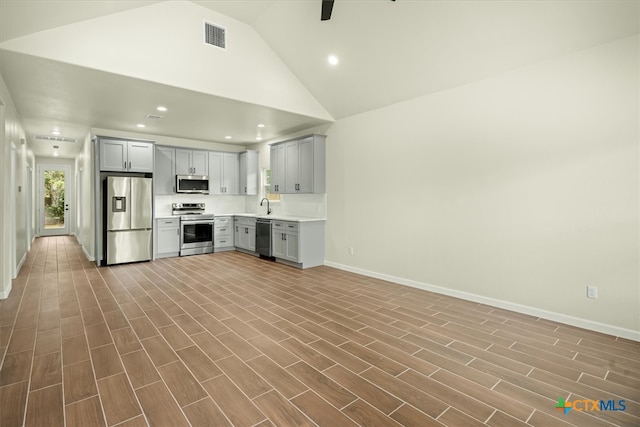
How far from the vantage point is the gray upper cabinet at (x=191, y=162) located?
695 centimetres

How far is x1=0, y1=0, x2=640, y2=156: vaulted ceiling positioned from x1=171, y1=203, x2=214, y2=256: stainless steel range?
205 centimetres

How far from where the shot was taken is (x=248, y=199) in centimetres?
824

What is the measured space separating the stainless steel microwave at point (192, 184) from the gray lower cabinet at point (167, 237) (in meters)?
0.73

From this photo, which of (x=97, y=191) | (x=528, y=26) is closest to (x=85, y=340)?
(x=97, y=191)

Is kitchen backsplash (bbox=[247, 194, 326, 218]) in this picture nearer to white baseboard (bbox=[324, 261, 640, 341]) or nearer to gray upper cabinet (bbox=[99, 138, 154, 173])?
white baseboard (bbox=[324, 261, 640, 341])

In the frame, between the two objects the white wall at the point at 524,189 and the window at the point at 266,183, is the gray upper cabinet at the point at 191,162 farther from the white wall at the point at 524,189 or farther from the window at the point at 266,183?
the white wall at the point at 524,189

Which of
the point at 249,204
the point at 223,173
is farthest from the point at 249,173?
the point at 249,204

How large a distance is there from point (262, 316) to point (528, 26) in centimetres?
386

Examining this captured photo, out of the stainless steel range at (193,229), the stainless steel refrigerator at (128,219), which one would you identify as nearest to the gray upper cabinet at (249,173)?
the stainless steel range at (193,229)

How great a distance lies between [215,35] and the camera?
4.09 m

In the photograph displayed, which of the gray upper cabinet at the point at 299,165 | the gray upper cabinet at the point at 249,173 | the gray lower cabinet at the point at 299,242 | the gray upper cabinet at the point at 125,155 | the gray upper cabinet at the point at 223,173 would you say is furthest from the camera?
the gray upper cabinet at the point at 249,173

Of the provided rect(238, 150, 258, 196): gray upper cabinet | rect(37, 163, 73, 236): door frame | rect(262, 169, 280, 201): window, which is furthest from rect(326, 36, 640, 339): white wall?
rect(37, 163, 73, 236): door frame

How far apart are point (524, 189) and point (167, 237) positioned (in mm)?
6261

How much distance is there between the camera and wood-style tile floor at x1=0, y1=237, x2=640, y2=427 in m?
1.85
